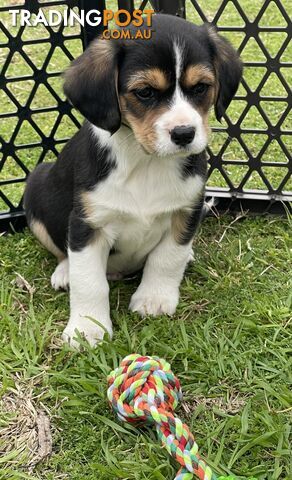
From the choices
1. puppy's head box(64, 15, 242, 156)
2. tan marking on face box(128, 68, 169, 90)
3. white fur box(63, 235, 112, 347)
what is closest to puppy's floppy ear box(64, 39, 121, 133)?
puppy's head box(64, 15, 242, 156)

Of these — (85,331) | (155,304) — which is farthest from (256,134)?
(85,331)

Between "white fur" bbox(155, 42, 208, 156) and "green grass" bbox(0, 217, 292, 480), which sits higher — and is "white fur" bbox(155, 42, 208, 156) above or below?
above

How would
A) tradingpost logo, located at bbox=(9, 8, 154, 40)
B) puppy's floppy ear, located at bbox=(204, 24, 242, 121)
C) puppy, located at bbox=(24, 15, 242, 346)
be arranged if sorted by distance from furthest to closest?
tradingpost logo, located at bbox=(9, 8, 154, 40) < puppy's floppy ear, located at bbox=(204, 24, 242, 121) < puppy, located at bbox=(24, 15, 242, 346)

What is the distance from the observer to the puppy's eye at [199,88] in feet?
9.12

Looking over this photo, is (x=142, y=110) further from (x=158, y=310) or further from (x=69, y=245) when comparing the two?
(x=158, y=310)

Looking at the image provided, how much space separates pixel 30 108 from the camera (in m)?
4.14

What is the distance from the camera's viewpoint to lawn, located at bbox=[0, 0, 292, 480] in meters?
2.60

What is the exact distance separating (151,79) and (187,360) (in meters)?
1.18

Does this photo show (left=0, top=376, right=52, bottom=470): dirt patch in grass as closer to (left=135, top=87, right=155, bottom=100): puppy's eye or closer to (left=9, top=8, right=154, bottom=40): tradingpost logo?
(left=135, top=87, right=155, bottom=100): puppy's eye

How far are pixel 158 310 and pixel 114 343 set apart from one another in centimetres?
34

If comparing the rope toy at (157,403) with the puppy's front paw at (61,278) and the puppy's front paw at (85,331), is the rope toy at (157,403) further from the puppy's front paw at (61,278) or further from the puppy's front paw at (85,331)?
the puppy's front paw at (61,278)

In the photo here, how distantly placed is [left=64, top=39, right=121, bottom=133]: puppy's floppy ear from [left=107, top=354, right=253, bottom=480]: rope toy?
3.04ft

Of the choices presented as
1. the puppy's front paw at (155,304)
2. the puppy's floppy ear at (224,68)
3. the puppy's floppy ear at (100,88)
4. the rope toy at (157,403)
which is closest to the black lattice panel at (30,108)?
the puppy's floppy ear at (100,88)

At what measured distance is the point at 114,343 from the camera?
3.15 meters
